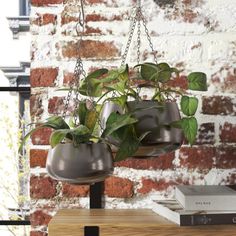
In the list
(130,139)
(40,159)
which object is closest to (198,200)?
(130,139)

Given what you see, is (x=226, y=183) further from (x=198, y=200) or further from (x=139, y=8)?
(x=139, y=8)

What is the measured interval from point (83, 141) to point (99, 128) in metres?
0.14

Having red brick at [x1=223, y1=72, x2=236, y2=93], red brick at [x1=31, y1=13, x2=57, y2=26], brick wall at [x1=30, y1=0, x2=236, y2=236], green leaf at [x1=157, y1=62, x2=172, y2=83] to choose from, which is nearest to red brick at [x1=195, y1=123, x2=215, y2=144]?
brick wall at [x1=30, y1=0, x2=236, y2=236]

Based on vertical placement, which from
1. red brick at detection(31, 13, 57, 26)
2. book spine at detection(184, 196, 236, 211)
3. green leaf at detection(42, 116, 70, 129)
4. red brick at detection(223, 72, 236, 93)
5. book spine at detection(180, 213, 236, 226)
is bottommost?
book spine at detection(180, 213, 236, 226)

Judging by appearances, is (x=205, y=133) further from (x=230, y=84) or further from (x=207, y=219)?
(x=207, y=219)

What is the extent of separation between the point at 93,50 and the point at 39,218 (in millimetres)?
547

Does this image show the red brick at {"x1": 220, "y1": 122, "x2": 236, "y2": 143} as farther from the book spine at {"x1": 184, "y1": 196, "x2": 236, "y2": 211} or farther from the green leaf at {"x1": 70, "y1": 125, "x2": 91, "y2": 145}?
the green leaf at {"x1": 70, "y1": 125, "x2": 91, "y2": 145}

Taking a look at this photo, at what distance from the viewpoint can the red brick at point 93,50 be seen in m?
1.63

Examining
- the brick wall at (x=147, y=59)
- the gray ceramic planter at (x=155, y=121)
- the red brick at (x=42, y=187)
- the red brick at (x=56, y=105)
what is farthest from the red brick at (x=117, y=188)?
the gray ceramic planter at (x=155, y=121)

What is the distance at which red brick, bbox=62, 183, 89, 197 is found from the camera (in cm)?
161

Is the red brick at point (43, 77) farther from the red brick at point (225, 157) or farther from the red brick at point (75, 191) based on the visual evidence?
the red brick at point (225, 157)

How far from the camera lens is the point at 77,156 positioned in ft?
3.90

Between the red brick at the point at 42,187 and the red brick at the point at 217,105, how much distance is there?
52 cm

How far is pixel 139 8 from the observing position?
5.12 feet
